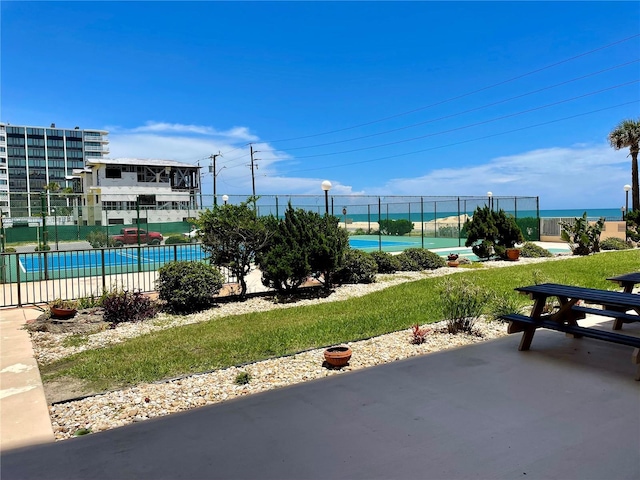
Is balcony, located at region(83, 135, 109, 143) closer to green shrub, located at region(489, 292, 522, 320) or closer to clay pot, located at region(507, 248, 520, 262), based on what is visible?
clay pot, located at region(507, 248, 520, 262)

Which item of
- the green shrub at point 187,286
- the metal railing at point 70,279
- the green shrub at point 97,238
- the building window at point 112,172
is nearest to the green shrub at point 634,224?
the metal railing at point 70,279

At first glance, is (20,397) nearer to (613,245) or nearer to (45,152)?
(613,245)

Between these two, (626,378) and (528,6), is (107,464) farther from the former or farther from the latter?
(528,6)

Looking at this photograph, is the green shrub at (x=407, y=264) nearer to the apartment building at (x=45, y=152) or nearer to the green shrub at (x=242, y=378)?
the green shrub at (x=242, y=378)

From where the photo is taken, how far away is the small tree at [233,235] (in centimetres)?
893

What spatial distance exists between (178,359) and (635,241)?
21.7 metres

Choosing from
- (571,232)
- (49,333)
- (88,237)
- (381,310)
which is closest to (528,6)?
(571,232)

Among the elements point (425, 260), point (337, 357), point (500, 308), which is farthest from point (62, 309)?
point (425, 260)

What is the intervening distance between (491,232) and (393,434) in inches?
549

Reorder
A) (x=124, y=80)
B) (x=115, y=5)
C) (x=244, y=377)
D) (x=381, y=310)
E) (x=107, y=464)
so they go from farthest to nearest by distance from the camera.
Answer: (x=124, y=80) < (x=115, y=5) < (x=381, y=310) < (x=244, y=377) < (x=107, y=464)

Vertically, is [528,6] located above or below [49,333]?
above

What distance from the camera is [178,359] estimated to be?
4.95m

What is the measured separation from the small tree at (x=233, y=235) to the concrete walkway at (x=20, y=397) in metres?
3.55

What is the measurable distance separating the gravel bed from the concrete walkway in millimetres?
110
